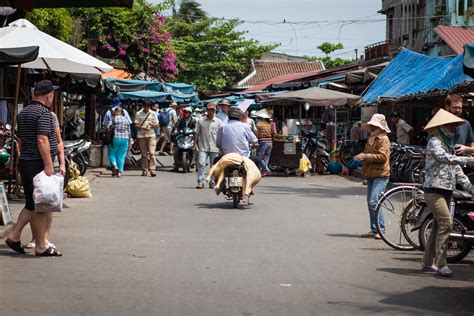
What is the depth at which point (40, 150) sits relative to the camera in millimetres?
9562

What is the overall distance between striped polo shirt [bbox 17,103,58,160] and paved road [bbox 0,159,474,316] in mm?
1155

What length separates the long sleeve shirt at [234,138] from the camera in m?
15.5

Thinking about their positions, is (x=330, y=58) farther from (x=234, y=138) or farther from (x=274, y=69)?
(x=234, y=138)

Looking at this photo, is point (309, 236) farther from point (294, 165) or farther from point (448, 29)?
point (448, 29)

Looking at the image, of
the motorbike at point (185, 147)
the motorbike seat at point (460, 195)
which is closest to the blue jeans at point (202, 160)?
the motorbike at point (185, 147)

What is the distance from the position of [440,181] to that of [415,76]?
1181cm

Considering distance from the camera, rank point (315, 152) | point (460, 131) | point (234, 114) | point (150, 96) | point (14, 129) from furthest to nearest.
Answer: point (150, 96), point (315, 152), point (234, 114), point (14, 129), point (460, 131)

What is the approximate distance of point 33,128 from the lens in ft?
31.6

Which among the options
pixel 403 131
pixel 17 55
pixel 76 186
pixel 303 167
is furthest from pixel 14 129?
pixel 303 167

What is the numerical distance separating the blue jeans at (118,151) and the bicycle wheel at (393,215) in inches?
434

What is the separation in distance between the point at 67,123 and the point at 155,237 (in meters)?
15.6

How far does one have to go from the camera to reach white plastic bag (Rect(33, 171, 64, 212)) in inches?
370

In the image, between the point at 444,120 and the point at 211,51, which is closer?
the point at 444,120

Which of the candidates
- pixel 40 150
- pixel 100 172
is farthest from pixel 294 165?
pixel 40 150
